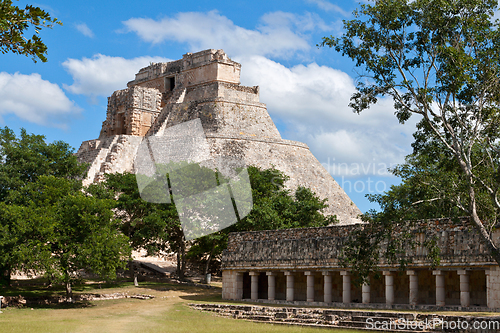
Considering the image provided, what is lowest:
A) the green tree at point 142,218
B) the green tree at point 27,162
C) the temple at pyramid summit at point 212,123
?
the green tree at point 142,218

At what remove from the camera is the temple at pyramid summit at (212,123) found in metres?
46.7

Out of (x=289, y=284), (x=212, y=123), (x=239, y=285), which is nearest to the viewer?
(x=289, y=284)

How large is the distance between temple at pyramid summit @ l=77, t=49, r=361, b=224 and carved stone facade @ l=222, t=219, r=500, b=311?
19.9 metres

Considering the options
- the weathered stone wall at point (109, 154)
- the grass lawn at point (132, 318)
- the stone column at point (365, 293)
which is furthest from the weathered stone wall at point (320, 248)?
the weathered stone wall at point (109, 154)

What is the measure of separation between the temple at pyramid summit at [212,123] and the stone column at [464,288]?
2579 cm

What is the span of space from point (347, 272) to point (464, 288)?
15.2 feet

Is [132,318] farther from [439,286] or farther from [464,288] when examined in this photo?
[464,288]

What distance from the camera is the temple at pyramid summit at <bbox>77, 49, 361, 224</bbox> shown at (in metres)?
46.7

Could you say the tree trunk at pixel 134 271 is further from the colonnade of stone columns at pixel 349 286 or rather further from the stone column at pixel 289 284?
the stone column at pixel 289 284

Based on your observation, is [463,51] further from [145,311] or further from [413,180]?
[145,311]

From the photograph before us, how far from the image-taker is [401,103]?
1566 centimetres

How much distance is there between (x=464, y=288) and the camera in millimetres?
18312

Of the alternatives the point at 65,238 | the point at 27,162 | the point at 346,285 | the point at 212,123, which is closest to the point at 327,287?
the point at 346,285

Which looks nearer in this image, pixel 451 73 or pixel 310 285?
pixel 451 73
